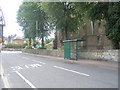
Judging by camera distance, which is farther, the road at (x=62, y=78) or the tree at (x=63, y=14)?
the tree at (x=63, y=14)

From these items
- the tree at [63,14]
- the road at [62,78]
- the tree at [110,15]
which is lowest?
the road at [62,78]

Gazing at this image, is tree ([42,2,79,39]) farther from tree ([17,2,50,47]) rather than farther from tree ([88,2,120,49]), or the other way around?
tree ([17,2,50,47])

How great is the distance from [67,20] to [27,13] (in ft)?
44.9

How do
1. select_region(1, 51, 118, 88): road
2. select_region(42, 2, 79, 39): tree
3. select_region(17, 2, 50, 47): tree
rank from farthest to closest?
select_region(17, 2, 50, 47): tree
select_region(42, 2, 79, 39): tree
select_region(1, 51, 118, 88): road

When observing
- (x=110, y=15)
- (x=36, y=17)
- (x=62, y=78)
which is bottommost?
(x=62, y=78)

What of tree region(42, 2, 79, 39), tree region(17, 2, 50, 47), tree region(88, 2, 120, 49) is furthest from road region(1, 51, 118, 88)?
tree region(17, 2, 50, 47)

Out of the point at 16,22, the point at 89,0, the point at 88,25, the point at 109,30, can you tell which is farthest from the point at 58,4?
the point at 16,22

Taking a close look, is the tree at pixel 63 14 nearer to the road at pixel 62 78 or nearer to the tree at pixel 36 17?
the tree at pixel 36 17

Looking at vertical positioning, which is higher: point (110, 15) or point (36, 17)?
point (36, 17)

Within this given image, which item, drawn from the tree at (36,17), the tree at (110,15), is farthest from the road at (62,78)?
the tree at (36,17)

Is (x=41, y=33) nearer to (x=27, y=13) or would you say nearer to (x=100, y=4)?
(x=27, y=13)

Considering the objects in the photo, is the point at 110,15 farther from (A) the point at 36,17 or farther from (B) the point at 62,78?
(A) the point at 36,17

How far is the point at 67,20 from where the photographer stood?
→ 84.6ft

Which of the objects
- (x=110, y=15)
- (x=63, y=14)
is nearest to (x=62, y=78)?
(x=110, y=15)
